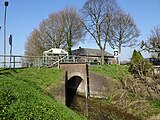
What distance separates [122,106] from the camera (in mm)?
18047

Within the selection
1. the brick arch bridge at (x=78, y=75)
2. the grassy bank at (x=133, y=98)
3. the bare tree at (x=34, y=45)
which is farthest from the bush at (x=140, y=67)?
the bare tree at (x=34, y=45)

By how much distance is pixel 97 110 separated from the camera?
1727cm

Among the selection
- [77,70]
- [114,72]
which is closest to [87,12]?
[114,72]

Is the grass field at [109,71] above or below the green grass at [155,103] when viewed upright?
above

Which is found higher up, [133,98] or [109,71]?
[109,71]

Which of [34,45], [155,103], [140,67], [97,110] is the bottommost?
[97,110]

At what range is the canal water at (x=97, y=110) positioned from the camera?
51.4 feet

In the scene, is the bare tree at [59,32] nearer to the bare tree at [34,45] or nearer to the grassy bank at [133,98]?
the bare tree at [34,45]

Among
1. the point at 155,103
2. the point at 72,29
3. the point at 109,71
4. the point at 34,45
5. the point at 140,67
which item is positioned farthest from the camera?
the point at 34,45

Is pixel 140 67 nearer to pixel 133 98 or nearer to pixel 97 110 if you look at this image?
pixel 133 98

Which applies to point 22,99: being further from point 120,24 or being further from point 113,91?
point 120,24

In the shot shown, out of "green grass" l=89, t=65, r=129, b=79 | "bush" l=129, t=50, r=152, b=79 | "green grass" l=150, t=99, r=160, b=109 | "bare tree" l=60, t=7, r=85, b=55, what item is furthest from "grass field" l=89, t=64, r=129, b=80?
"bare tree" l=60, t=7, r=85, b=55

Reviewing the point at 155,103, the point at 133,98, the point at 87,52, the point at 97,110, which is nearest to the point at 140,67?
the point at 133,98

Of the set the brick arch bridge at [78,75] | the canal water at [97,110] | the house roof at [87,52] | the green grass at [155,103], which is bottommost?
the canal water at [97,110]
